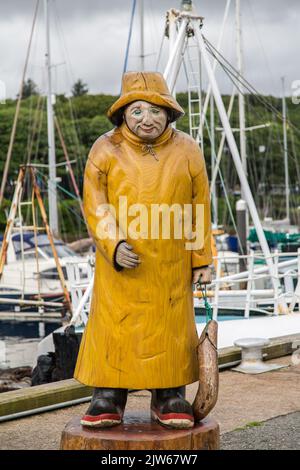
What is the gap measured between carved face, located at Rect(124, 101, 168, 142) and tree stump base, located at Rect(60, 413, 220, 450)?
1511 millimetres

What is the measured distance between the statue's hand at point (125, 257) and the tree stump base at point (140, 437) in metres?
0.85

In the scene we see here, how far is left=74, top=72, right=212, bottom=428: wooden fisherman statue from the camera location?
3785 millimetres

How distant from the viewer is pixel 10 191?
38.9 m

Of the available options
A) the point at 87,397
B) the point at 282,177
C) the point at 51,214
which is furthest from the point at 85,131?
the point at 87,397

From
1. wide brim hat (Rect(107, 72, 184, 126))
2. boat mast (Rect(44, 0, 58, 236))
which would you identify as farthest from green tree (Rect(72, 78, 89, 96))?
wide brim hat (Rect(107, 72, 184, 126))

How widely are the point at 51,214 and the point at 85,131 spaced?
26.1 metres

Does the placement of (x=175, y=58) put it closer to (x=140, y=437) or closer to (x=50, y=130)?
(x=140, y=437)

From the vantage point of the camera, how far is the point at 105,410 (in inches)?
151

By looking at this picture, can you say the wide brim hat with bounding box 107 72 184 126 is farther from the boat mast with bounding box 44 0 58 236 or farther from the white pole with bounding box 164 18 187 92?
the boat mast with bounding box 44 0 58 236

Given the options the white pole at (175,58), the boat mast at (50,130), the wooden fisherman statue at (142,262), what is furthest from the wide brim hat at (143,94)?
the boat mast at (50,130)

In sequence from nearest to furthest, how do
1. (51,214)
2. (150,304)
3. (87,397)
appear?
(150,304)
(87,397)
(51,214)

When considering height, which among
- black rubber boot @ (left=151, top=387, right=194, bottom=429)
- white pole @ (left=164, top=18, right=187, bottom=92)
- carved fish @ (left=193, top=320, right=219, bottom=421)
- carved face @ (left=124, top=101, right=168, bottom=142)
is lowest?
black rubber boot @ (left=151, top=387, right=194, bottom=429)

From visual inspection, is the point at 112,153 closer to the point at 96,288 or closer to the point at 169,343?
the point at 96,288

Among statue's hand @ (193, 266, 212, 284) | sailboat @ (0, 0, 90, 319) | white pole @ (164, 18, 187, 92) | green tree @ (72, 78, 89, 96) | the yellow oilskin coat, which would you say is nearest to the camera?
the yellow oilskin coat
